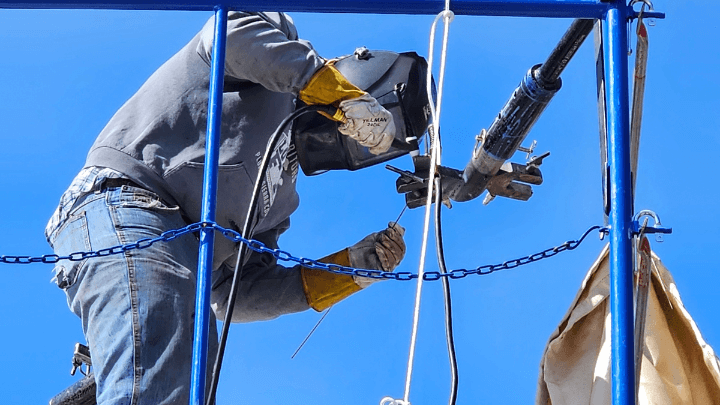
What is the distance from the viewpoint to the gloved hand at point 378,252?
480cm

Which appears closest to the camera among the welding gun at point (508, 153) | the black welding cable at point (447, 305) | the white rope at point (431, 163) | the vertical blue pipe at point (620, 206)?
the vertical blue pipe at point (620, 206)

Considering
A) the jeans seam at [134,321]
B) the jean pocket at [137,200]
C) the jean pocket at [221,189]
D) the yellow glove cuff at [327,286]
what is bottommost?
the jeans seam at [134,321]

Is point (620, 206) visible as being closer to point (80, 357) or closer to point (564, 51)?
point (564, 51)

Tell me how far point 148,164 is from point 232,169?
1.04ft

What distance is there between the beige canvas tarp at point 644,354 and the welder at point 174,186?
3.44 feet

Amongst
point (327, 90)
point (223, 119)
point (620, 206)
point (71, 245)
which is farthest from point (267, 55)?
point (620, 206)

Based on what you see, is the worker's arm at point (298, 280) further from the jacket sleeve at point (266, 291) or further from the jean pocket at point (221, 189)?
the jean pocket at point (221, 189)

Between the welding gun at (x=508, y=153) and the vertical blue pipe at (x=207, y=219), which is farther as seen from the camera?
the welding gun at (x=508, y=153)

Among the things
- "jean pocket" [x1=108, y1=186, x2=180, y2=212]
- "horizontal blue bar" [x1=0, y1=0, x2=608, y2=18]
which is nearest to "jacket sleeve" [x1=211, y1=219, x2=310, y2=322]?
"jean pocket" [x1=108, y1=186, x2=180, y2=212]

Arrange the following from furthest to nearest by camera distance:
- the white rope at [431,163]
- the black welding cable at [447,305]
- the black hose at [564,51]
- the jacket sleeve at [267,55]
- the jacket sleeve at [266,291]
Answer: the jacket sleeve at [266,291] < the jacket sleeve at [267,55] < the black hose at [564,51] < the black welding cable at [447,305] < the white rope at [431,163]

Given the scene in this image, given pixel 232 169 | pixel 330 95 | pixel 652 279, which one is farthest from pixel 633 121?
pixel 232 169

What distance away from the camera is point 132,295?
3.44 meters

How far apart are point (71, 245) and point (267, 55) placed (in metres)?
0.95

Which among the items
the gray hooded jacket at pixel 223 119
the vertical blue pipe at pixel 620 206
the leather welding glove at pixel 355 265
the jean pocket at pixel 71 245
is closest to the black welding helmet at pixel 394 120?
the gray hooded jacket at pixel 223 119
